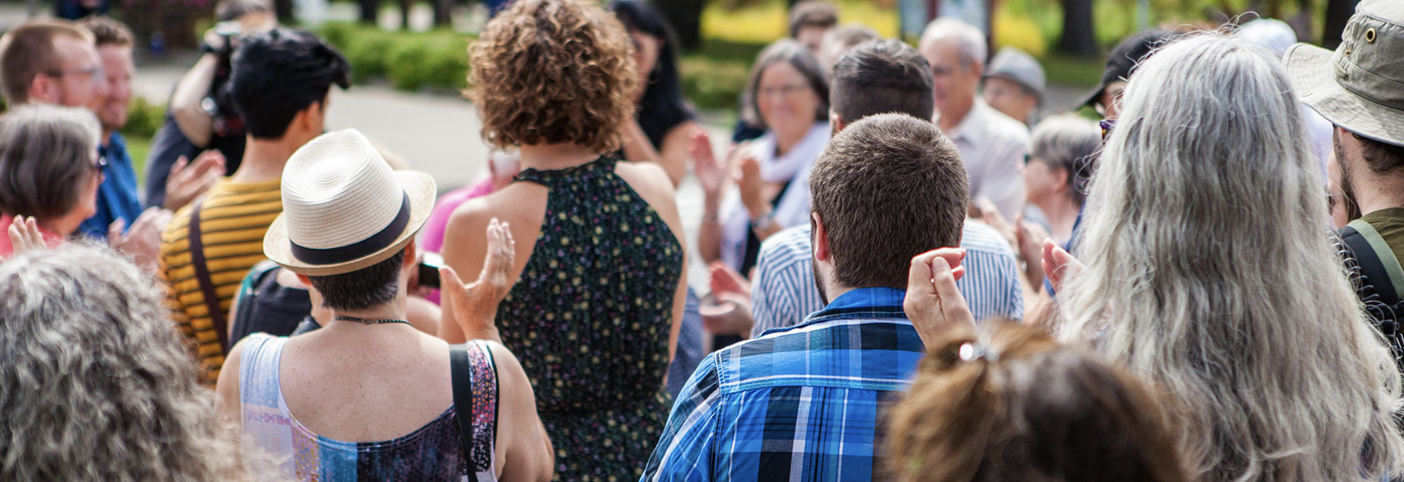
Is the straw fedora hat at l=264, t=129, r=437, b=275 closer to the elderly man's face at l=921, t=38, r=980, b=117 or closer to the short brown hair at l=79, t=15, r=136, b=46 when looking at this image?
the elderly man's face at l=921, t=38, r=980, b=117

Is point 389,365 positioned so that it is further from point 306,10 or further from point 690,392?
point 306,10

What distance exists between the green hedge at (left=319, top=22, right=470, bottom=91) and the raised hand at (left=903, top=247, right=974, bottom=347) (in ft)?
64.1

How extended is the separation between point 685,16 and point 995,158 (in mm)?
23621

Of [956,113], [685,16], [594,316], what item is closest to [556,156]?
[594,316]

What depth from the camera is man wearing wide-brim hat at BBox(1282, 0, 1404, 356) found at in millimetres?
2072

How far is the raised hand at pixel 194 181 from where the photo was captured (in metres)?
4.18

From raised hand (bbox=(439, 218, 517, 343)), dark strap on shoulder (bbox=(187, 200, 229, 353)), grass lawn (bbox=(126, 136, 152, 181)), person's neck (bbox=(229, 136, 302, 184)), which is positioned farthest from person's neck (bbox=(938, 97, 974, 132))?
grass lawn (bbox=(126, 136, 152, 181))

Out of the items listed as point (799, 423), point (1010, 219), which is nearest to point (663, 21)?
point (1010, 219)

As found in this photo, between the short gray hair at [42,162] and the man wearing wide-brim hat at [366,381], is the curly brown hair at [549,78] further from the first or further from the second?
the short gray hair at [42,162]

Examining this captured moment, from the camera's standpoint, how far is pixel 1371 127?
2.16 meters

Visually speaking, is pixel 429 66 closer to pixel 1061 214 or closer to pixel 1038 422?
pixel 1061 214

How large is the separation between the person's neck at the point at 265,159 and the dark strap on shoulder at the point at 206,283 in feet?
0.71

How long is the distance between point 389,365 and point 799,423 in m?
0.88

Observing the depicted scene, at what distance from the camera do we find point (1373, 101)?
7.25 ft
